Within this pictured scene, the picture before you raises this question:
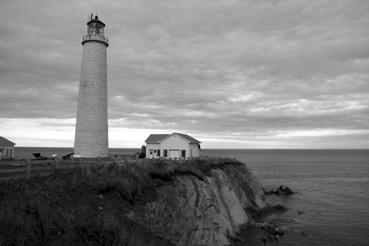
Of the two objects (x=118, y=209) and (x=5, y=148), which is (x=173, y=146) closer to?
(x=5, y=148)

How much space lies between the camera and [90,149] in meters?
30.0

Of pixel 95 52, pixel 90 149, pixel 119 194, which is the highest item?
pixel 95 52

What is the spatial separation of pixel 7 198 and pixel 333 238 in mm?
25878

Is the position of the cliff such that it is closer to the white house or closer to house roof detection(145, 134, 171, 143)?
the white house

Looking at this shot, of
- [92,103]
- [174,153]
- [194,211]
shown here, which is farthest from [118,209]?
[174,153]

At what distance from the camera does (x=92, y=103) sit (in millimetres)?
30109

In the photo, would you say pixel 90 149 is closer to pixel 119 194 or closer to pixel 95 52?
pixel 95 52

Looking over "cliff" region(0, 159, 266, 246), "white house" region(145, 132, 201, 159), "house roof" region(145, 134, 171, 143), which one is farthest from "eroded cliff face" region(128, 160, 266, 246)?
"house roof" region(145, 134, 171, 143)

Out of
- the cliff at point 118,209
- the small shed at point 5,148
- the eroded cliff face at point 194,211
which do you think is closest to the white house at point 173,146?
the eroded cliff face at point 194,211

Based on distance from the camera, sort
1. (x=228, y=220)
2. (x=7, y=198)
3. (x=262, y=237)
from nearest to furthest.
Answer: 1. (x=7, y=198)
2. (x=262, y=237)
3. (x=228, y=220)

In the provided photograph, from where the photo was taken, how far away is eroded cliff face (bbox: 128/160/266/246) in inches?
689

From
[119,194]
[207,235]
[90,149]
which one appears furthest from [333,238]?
[90,149]

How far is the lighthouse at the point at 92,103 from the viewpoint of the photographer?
30016 millimetres

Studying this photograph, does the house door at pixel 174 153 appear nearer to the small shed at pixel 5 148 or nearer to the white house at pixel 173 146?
the white house at pixel 173 146
